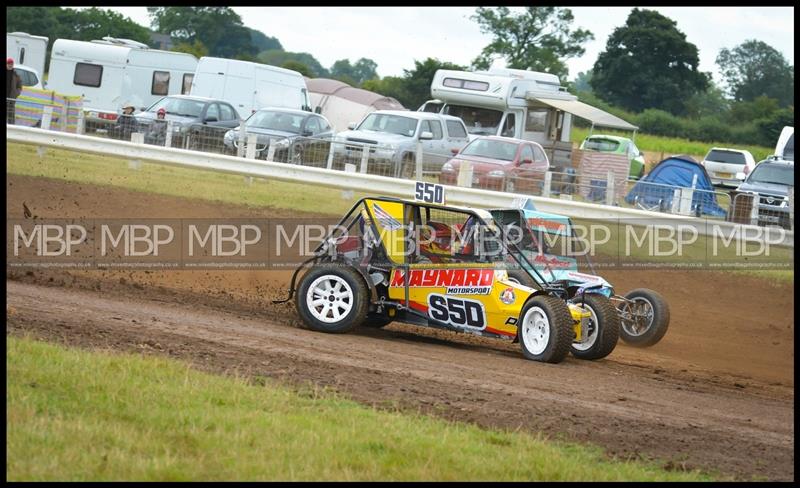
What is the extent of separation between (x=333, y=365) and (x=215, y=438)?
8.86 ft

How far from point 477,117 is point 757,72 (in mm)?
71408

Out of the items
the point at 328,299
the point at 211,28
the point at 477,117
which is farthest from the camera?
the point at 211,28

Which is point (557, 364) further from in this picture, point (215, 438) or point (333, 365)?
point (215, 438)

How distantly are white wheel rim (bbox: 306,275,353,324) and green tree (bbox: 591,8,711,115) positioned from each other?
60738 millimetres

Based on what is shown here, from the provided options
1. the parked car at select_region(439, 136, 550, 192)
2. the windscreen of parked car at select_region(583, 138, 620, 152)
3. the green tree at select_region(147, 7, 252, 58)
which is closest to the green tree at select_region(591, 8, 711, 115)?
the green tree at select_region(147, 7, 252, 58)

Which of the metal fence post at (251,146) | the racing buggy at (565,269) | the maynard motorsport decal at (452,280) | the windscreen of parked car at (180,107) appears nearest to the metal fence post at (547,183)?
the metal fence post at (251,146)

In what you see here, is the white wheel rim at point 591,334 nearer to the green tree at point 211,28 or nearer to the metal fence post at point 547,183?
the metal fence post at point 547,183

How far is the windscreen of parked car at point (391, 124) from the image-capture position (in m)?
23.9

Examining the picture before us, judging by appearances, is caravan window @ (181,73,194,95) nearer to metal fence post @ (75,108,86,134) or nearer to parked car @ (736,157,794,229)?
metal fence post @ (75,108,86,134)

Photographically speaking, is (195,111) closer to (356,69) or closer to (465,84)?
(465,84)

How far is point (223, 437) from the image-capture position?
5969 millimetres

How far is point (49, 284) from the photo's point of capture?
11820 mm

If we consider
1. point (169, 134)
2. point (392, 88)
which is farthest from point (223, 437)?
point (392, 88)

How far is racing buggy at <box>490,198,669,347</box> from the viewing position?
1102cm
